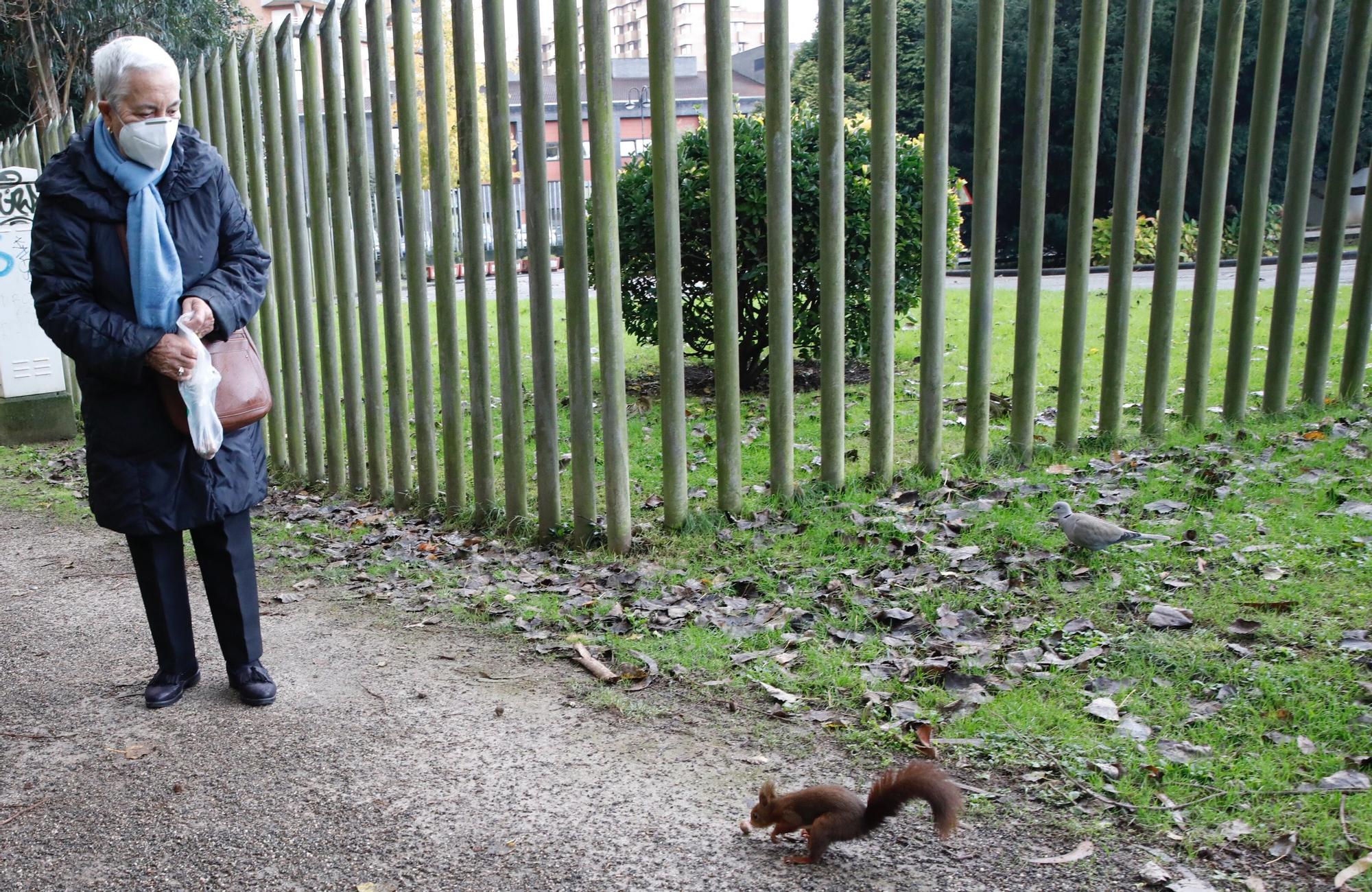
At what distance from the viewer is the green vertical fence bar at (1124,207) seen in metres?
5.02

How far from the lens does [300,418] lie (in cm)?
628

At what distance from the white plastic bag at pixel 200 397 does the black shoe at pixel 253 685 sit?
0.71 meters

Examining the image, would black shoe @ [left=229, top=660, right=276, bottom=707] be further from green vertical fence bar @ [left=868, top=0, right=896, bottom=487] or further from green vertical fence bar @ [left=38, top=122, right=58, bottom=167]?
green vertical fence bar @ [left=38, top=122, right=58, bottom=167]

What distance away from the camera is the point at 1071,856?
2490 mm

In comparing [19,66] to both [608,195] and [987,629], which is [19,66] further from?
[987,629]

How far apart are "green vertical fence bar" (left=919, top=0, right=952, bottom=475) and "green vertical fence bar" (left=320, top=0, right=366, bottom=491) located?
2565 mm

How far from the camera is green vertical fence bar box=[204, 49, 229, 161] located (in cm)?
611

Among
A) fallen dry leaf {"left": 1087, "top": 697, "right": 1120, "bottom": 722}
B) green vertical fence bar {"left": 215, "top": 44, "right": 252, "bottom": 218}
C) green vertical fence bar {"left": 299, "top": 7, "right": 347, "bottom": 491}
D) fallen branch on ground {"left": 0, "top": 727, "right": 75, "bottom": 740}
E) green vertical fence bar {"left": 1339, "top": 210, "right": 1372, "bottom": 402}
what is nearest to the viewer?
fallen dry leaf {"left": 1087, "top": 697, "right": 1120, "bottom": 722}

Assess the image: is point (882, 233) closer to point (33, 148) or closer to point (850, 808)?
point (850, 808)

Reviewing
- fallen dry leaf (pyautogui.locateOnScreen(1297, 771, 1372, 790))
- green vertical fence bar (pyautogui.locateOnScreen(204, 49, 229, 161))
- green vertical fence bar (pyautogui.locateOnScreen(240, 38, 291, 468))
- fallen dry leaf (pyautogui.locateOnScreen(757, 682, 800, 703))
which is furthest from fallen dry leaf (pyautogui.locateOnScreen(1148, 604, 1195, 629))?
green vertical fence bar (pyautogui.locateOnScreen(204, 49, 229, 161))

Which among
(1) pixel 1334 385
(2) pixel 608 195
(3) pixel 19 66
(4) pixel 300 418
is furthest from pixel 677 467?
(3) pixel 19 66

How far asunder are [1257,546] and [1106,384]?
1.46 meters

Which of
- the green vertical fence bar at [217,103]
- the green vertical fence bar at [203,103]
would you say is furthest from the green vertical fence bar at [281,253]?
the green vertical fence bar at [203,103]

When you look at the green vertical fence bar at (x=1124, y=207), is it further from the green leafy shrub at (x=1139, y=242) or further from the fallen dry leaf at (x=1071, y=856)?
the green leafy shrub at (x=1139, y=242)
